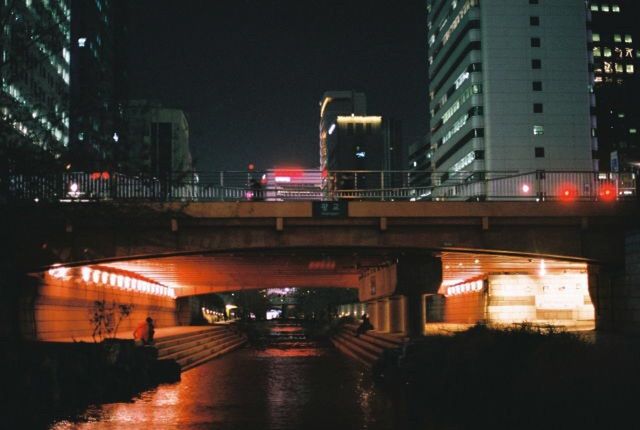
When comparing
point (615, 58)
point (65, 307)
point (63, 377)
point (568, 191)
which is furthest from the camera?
point (615, 58)

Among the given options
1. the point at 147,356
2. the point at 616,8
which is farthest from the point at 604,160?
the point at 147,356

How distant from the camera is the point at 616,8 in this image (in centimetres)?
14612

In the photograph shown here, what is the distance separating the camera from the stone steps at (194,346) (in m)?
31.1

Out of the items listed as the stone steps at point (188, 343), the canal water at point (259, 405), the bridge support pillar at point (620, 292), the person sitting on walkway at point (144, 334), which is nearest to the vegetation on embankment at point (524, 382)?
the canal water at point (259, 405)

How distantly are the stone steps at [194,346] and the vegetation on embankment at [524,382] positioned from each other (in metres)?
12.1

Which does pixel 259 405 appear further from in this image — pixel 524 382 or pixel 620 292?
pixel 620 292

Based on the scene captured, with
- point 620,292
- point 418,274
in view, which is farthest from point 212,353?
point 620,292

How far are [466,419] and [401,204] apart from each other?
580 inches

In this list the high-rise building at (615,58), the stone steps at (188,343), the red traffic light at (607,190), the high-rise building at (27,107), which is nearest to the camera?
the high-rise building at (27,107)

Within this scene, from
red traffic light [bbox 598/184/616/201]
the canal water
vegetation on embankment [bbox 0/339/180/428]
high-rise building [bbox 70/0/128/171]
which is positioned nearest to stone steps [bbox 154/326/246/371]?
the canal water

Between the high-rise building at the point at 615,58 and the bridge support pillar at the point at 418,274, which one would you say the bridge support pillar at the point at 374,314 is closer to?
the bridge support pillar at the point at 418,274

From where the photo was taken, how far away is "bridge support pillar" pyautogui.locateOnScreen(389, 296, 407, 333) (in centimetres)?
3978

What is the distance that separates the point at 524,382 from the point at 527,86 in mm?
102229

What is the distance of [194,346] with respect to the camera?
3819cm
